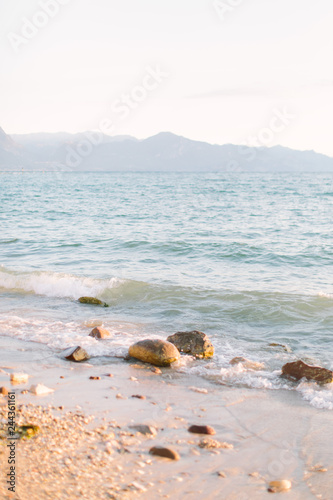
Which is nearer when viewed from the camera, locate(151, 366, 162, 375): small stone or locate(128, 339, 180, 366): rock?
locate(151, 366, 162, 375): small stone

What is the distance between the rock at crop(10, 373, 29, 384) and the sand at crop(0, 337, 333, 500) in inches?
3.2

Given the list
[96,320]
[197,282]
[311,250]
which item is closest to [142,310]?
[96,320]

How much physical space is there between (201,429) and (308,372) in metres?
2.37

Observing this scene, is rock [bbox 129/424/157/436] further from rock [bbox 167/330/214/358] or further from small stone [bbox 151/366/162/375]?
rock [bbox 167/330/214/358]

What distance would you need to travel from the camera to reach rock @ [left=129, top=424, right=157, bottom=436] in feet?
15.2

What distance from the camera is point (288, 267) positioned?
14781mm

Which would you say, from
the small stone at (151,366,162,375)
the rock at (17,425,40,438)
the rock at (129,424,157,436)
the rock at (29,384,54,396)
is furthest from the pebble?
the small stone at (151,366,162,375)

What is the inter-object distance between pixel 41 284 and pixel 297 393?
827 centimetres

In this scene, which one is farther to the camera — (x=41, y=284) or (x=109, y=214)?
(x=109, y=214)

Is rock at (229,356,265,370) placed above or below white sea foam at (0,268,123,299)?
below

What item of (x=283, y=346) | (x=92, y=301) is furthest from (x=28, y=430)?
(x=92, y=301)

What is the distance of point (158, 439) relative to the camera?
4.55 meters

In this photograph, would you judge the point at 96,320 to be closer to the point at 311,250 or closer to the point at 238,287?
the point at 238,287

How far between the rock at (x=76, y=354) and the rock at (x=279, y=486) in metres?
3.75
